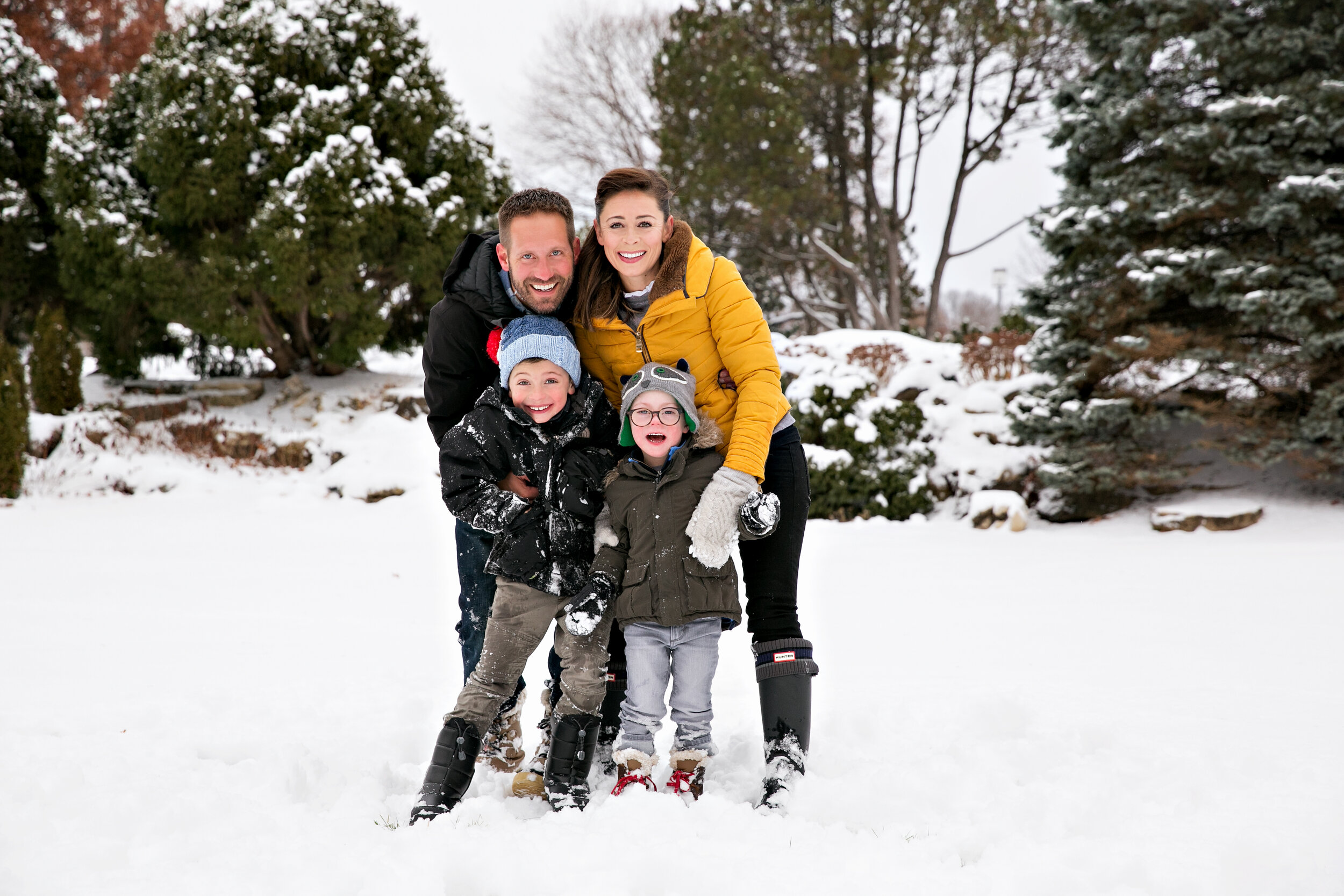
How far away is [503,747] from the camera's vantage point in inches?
107

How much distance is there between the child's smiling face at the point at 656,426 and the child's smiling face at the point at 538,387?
230mm

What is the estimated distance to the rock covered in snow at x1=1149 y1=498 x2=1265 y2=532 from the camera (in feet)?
21.6

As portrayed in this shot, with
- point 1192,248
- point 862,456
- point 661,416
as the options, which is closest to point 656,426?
point 661,416

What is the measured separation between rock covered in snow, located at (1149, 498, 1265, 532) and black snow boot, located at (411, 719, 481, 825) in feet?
20.6

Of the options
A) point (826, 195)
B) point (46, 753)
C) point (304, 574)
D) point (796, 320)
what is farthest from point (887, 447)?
point (796, 320)

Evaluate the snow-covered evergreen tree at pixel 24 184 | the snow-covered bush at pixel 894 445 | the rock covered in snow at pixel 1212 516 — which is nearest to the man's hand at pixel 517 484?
the snow-covered bush at pixel 894 445

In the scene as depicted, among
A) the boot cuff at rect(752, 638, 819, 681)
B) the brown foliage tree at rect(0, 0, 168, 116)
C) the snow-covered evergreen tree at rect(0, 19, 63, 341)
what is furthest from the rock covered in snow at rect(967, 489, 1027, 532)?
the brown foliage tree at rect(0, 0, 168, 116)

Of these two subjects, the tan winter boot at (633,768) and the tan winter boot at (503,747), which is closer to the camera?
the tan winter boot at (633,768)

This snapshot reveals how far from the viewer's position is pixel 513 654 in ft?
8.18

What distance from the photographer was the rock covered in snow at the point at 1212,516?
659 cm

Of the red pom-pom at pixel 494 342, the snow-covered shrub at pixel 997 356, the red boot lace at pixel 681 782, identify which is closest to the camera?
the red boot lace at pixel 681 782

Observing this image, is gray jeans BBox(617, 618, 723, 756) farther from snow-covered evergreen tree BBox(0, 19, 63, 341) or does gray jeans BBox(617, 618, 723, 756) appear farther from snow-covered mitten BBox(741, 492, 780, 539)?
snow-covered evergreen tree BBox(0, 19, 63, 341)

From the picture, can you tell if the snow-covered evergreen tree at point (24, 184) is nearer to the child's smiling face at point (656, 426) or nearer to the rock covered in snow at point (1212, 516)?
the child's smiling face at point (656, 426)

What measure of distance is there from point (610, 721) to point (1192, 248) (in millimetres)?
6692
